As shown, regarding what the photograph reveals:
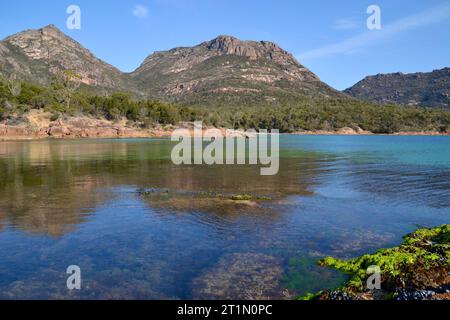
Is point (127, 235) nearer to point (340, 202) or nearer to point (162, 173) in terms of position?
point (340, 202)

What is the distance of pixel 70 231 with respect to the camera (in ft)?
49.6

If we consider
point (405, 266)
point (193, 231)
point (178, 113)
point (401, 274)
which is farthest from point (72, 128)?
point (401, 274)

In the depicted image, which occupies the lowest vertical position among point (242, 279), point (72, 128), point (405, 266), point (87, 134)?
point (242, 279)

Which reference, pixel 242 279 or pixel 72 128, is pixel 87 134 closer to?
pixel 72 128

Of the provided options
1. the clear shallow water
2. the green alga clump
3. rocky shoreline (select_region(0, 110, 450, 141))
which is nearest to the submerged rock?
the clear shallow water

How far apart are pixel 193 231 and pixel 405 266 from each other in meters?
7.70

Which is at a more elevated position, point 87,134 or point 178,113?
point 178,113

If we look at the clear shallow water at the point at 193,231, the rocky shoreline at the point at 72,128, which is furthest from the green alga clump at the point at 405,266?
the rocky shoreline at the point at 72,128

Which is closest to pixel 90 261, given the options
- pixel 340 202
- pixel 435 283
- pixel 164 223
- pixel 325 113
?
pixel 164 223

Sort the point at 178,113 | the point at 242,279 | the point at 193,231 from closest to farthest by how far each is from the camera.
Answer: the point at 242,279 < the point at 193,231 < the point at 178,113

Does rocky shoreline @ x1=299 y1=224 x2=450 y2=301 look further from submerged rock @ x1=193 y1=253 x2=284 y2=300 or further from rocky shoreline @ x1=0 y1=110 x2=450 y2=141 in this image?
rocky shoreline @ x1=0 y1=110 x2=450 y2=141

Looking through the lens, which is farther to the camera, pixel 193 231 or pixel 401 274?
pixel 193 231

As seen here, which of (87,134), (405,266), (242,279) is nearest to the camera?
(405,266)

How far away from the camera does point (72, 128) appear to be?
107375 mm
